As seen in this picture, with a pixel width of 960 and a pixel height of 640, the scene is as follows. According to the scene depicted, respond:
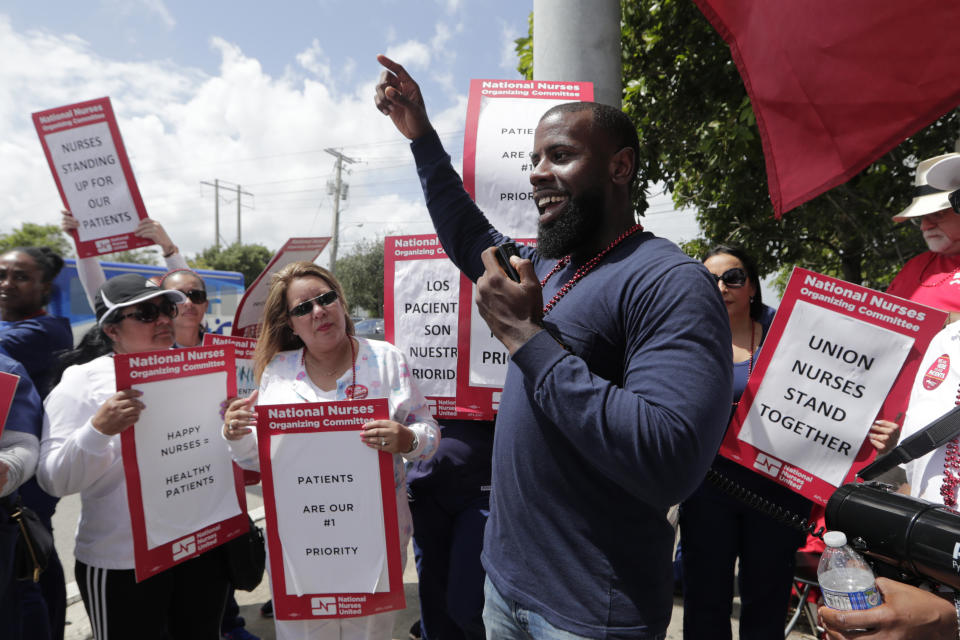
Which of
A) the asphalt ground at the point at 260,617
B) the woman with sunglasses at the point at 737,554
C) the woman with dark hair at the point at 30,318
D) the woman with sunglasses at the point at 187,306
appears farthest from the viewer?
the asphalt ground at the point at 260,617

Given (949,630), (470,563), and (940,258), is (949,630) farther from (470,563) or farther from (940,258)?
(940,258)

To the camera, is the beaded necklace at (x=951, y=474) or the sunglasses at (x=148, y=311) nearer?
the beaded necklace at (x=951, y=474)

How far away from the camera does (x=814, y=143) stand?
249 centimetres

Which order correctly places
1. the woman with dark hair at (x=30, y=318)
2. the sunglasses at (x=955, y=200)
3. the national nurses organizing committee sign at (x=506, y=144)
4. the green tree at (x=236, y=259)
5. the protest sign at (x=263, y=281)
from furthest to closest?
1. the green tree at (x=236, y=259)
2. the protest sign at (x=263, y=281)
3. the woman with dark hair at (x=30, y=318)
4. the national nurses organizing committee sign at (x=506, y=144)
5. the sunglasses at (x=955, y=200)

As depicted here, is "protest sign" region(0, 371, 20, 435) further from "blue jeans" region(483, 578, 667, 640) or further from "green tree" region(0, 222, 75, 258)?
"green tree" region(0, 222, 75, 258)

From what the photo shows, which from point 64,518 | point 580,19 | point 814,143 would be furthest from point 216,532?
point 64,518

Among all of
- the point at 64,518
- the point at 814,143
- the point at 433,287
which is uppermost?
the point at 814,143

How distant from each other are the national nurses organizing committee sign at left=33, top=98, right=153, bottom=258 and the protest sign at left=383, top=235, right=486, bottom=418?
191 cm

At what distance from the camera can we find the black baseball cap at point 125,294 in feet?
8.23

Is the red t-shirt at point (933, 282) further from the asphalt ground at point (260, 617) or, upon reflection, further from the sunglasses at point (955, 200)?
the asphalt ground at point (260, 617)

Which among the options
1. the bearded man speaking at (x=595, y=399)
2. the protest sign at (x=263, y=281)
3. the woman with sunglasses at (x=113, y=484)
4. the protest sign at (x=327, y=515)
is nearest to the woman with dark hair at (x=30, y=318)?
the woman with sunglasses at (x=113, y=484)

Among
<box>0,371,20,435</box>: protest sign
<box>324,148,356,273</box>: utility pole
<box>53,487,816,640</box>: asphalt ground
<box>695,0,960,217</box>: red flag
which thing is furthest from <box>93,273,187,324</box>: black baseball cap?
<box>324,148,356,273</box>: utility pole

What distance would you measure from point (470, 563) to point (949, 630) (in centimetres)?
166

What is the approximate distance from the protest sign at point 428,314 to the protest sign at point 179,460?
710mm
